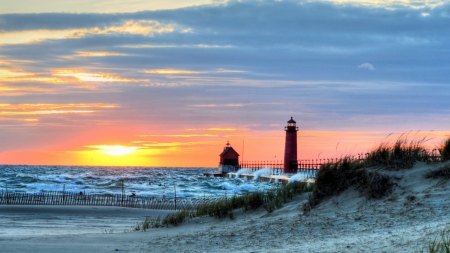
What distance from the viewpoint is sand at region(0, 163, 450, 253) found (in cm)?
938

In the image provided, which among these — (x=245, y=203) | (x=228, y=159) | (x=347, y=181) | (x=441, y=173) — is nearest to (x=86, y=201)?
(x=245, y=203)

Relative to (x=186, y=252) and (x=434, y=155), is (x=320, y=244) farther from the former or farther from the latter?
(x=434, y=155)

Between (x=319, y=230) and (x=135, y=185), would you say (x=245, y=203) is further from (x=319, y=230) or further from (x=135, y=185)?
(x=135, y=185)

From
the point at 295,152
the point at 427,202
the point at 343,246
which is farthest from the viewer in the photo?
the point at 295,152

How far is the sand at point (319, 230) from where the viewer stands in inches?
369

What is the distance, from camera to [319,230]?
11.1 m

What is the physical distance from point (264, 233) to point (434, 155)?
5.55 meters

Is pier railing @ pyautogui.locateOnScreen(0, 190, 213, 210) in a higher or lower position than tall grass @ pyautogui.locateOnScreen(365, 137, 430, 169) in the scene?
lower

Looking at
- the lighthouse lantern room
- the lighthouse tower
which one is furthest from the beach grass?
the lighthouse lantern room

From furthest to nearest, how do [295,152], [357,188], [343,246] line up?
[295,152], [357,188], [343,246]

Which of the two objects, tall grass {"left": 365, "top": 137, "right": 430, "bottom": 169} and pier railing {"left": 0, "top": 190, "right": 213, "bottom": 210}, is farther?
pier railing {"left": 0, "top": 190, "right": 213, "bottom": 210}

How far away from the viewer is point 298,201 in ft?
48.4

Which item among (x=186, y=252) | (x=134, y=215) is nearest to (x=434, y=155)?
(x=186, y=252)

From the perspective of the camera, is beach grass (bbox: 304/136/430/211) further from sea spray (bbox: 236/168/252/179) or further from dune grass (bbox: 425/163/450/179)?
sea spray (bbox: 236/168/252/179)
